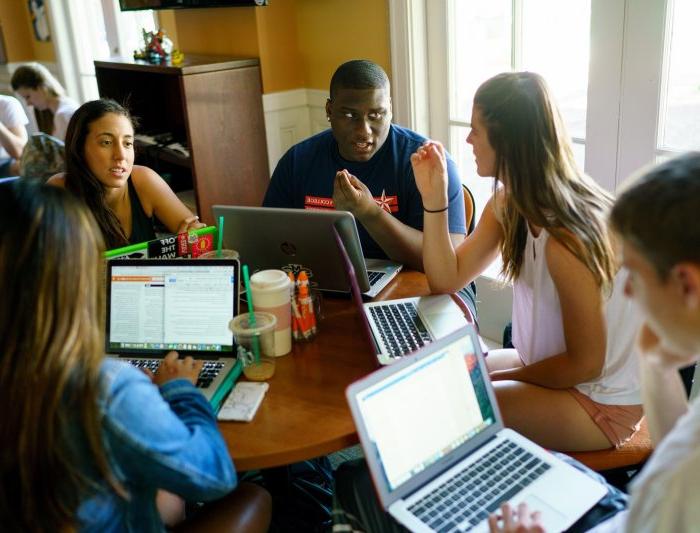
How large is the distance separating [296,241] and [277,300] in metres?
0.24

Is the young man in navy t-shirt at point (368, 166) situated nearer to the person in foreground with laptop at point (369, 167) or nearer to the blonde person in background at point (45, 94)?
the person in foreground with laptop at point (369, 167)

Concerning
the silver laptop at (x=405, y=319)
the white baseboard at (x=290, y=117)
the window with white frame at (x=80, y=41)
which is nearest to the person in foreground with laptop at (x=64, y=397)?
the silver laptop at (x=405, y=319)

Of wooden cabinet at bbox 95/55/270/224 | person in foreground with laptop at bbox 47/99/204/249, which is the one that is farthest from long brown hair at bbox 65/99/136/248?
wooden cabinet at bbox 95/55/270/224

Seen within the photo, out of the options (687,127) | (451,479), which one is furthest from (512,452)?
(687,127)

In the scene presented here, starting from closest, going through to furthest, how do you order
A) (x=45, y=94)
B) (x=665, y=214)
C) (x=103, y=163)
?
(x=665, y=214), (x=103, y=163), (x=45, y=94)

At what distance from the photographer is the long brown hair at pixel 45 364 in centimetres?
88

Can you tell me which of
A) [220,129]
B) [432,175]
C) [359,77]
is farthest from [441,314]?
[220,129]

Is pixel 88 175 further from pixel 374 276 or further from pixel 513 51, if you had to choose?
pixel 513 51

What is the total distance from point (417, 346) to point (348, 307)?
29 cm

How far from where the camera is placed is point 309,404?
122 cm

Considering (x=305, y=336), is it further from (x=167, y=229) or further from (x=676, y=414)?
(x=167, y=229)

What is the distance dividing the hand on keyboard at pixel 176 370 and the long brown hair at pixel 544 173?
742 mm

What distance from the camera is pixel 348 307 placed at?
1617 mm

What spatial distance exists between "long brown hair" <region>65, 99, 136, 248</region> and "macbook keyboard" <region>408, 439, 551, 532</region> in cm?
128
